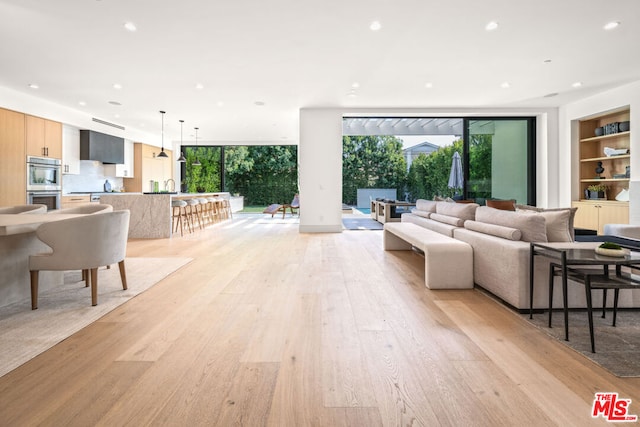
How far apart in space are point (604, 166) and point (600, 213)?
126cm

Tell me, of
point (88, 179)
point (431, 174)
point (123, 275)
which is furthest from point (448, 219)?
point (88, 179)

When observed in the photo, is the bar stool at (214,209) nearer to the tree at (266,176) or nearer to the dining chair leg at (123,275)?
the tree at (266,176)

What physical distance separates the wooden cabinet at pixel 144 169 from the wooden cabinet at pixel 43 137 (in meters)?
3.03

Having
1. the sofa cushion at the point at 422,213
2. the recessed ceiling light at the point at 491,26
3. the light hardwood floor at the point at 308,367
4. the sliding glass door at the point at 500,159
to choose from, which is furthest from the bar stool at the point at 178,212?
the sliding glass door at the point at 500,159

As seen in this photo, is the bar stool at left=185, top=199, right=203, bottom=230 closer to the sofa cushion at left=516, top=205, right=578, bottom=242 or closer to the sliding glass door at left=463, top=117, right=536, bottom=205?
the sliding glass door at left=463, top=117, right=536, bottom=205

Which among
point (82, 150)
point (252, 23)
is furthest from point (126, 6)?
point (82, 150)

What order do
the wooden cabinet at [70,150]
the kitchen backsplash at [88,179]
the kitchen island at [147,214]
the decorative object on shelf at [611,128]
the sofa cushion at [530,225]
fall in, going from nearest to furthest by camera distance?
the sofa cushion at [530,225], the decorative object on shelf at [611,128], the kitchen island at [147,214], the wooden cabinet at [70,150], the kitchen backsplash at [88,179]

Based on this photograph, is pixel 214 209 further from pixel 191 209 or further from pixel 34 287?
pixel 34 287

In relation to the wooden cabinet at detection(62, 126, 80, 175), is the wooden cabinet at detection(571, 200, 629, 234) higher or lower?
lower

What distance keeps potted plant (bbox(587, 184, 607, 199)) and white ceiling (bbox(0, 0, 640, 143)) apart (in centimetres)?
190

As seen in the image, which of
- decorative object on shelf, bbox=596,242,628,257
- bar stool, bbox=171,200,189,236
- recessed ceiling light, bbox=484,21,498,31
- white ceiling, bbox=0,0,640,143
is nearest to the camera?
decorative object on shelf, bbox=596,242,628,257

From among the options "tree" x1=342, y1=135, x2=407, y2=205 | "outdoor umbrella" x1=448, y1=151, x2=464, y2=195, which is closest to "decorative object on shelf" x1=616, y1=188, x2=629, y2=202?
"outdoor umbrella" x1=448, y1=151, x2=464, y2=195

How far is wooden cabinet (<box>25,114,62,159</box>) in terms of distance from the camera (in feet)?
21.4

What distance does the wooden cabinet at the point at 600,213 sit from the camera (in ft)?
20.2
